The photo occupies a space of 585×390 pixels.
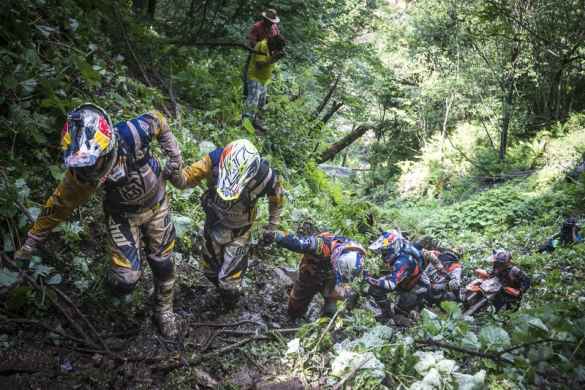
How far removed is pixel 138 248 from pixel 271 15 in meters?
5.65

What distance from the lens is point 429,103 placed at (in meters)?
24.3

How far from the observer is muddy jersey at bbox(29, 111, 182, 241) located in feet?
12.5

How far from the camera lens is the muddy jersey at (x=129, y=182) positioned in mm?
3797

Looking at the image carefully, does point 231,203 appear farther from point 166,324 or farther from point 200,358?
point 200,358

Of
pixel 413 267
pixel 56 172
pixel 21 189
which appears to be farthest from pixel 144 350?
pixel 413 267

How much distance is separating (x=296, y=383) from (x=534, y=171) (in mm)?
17957

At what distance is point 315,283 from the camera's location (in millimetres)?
5945

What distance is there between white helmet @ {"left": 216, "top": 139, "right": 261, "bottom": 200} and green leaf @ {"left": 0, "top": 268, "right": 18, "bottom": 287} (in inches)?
74.8

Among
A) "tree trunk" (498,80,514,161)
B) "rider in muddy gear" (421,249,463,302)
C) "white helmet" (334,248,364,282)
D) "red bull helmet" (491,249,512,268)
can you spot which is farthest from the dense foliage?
"red bull helmet" (491,249,512,268)

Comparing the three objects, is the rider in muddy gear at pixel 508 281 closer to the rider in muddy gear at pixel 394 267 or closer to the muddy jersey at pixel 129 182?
the rider in muddy gear at pixel 394 267

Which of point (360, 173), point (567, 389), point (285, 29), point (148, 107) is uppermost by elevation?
point (285, 29)

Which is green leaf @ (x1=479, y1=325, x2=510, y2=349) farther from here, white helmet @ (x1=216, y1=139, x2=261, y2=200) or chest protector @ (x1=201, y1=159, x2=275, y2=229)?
chest protector @ (x1=201, y1=159, x2=275, y2=229)

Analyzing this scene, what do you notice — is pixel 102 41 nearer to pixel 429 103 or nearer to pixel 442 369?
pixel 442 369

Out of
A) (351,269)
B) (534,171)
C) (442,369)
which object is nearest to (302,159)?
(351,269)
